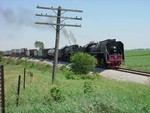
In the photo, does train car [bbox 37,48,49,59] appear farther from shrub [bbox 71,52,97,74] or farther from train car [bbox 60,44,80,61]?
shrub [bbox 71,52,97,74]

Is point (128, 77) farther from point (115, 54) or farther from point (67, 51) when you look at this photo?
point (67, 51)

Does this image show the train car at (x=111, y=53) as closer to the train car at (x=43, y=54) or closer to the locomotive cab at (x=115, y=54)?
the locomotive cab at (x=115, y=54)

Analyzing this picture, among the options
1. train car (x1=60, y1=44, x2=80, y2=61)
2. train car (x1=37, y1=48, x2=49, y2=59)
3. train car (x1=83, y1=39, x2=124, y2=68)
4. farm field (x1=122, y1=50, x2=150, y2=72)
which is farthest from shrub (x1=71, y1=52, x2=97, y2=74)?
train car (x1=37, y1=48, x2=49, y2=59)

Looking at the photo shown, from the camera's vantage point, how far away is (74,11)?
27906 millimetres

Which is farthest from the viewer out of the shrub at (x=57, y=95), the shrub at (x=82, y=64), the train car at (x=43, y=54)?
the train car at (x=43, y=54)

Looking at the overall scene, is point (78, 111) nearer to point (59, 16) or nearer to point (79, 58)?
point (59, 16)

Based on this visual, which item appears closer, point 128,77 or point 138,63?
point 128,77

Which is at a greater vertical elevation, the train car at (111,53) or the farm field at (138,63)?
the train car at (111,53)

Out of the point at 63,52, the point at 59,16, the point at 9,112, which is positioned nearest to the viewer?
the point at 9,112

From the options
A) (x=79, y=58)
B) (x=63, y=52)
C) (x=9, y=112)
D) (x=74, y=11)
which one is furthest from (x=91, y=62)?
(x=63, y=52)

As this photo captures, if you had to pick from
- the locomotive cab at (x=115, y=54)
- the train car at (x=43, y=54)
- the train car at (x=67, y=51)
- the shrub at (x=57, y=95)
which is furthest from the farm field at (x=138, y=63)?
the shrub at (x=57, y=95)

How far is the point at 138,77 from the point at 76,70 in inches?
295

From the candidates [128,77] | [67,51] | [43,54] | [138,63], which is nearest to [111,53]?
[128,77]

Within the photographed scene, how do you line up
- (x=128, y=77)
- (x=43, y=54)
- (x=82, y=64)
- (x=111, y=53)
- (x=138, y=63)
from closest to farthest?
1. (x=128, y=77)
2. (x=82, y=64)
3. (x=111, y=53)
4. (x=138, y=63)
5. (x=43, y=54)
